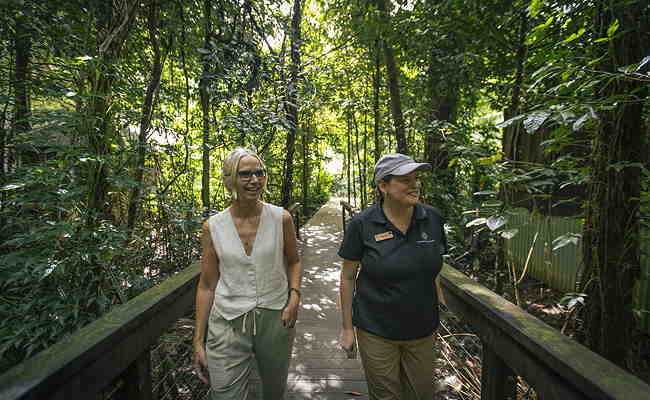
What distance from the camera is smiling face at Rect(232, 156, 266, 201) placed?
67.3 inches

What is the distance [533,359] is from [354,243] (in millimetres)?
919

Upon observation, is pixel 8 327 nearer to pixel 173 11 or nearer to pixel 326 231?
pixel 173 11

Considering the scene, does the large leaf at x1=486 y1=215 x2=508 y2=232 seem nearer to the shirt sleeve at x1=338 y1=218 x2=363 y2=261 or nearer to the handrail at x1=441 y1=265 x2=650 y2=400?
the handrail at x1=441 y1=265 x2=650 y2=400

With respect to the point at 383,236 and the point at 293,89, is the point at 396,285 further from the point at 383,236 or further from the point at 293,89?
the point at 293,89

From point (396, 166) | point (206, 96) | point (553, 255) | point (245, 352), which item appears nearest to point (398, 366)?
point (245, 352)

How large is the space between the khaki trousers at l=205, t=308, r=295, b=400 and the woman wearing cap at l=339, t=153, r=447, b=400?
376mm

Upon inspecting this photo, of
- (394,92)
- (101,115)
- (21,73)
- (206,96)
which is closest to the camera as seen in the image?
(101,115)

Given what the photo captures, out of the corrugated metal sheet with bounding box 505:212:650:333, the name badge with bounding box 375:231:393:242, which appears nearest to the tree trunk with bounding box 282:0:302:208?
the name badge with bounding box 375:231:393:242

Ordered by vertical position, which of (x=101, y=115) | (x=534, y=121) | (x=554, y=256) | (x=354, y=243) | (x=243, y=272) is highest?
(x=101, y=115)

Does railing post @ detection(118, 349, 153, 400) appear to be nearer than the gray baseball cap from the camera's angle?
Yes

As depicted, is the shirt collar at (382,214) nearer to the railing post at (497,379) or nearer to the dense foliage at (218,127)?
the dense foliage at (218,127)

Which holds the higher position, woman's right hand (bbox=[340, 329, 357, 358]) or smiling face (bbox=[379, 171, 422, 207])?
smiling face (bbox=[379, 171, 422, 207])

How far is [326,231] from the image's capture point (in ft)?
32.6

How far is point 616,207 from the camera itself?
5.66 ft
